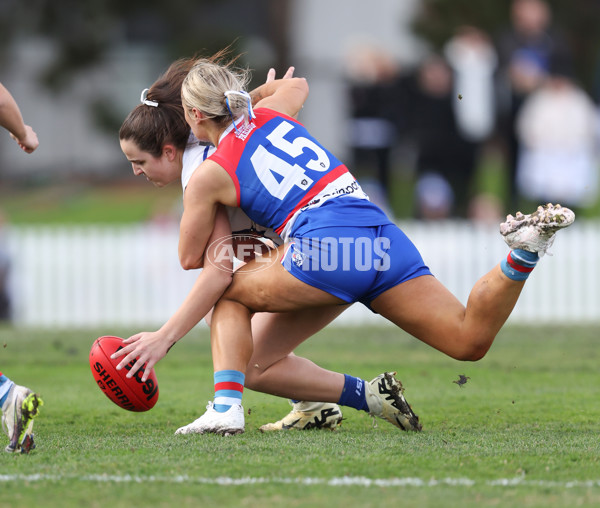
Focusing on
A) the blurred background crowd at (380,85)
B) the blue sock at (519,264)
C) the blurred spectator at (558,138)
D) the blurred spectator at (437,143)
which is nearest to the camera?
the blue sock at (519,264)

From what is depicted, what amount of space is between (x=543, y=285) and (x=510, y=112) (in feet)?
8.88

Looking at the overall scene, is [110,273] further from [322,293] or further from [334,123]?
[334,123]

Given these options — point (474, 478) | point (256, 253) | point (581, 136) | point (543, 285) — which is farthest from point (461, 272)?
point (474, 478)

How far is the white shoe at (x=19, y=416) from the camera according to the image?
4293 millimetres

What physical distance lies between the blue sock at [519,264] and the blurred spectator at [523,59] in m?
9.41

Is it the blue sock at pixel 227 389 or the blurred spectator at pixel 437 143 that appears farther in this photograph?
the blurred spectator at pixel 437 143

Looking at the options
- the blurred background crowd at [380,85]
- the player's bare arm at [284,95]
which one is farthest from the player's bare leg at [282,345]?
the blurred background crowd at [380,85]

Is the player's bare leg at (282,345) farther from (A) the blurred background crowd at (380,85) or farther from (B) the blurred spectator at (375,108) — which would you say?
(B) the blurred spectator at (375,108)

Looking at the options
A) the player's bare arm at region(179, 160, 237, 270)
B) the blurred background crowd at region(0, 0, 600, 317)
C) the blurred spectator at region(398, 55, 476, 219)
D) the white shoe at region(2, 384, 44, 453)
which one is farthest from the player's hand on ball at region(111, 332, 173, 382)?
the blurred spectator at region(398, 55, 476, 219)

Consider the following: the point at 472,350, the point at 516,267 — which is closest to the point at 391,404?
the point at 472,350

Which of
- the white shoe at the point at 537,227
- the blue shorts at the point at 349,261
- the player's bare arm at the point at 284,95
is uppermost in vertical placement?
the player's bare arm at the point at 284,95

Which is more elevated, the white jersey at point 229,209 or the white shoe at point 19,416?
the white jersey at point 229,209

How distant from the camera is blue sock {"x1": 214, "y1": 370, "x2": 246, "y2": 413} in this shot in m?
4.79

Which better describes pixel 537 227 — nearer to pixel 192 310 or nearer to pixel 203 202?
pixel 203 202
